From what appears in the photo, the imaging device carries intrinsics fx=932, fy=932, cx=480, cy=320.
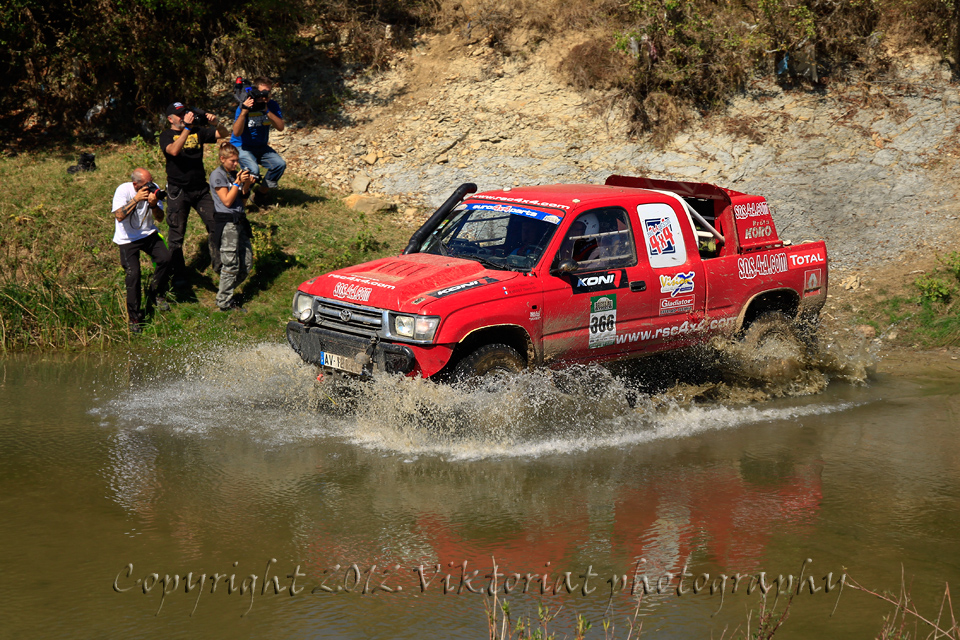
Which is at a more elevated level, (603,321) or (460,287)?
(460,287)

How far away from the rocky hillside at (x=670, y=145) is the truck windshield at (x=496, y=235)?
6.03m

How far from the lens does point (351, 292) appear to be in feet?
25.1

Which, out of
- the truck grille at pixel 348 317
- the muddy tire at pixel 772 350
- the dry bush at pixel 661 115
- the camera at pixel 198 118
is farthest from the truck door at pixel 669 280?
the dry bush at pixel 661 115

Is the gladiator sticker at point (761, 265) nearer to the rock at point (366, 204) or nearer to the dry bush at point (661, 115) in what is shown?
the rock at point (366, 204)

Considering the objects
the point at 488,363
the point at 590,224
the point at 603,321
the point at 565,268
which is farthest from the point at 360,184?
the point at 488,363

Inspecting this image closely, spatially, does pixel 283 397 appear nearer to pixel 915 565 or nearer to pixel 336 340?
pixel 336 340

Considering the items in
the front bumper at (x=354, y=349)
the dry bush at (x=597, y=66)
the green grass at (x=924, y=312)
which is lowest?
the green grass at (x=924, y=312)

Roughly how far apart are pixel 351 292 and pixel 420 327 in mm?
819

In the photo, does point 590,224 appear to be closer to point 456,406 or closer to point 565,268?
point 565,268

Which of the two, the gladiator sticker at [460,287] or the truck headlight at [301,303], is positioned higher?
the gladiator sticker at [460,287]

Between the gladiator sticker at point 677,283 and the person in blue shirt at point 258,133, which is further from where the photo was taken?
the person in blue shirt at point 258,133

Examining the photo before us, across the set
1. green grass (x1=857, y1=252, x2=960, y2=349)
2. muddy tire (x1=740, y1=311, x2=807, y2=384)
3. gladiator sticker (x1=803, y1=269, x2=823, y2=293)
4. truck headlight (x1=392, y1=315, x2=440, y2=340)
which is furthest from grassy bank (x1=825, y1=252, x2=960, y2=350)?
truck headlight (x1=392, y1=315, x2=440, y2=340)

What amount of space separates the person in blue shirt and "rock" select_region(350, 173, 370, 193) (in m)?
1.93

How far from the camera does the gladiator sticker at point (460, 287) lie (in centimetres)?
730
